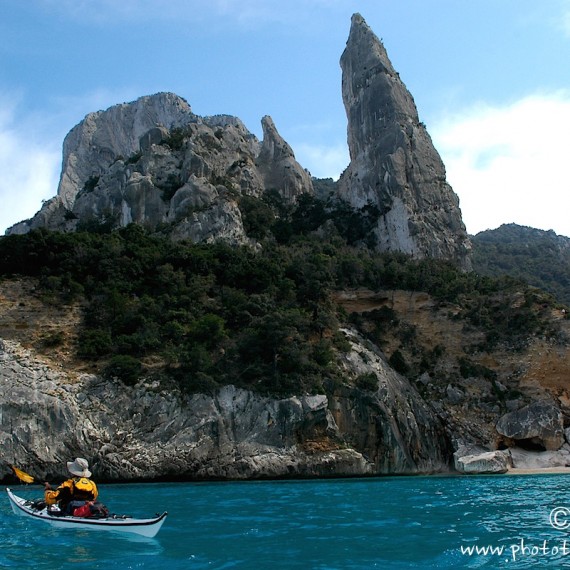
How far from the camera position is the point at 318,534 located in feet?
47.4

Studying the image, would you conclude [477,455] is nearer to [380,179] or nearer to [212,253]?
[212,253]

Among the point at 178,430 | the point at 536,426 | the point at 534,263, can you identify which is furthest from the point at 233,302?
the point at 534,263

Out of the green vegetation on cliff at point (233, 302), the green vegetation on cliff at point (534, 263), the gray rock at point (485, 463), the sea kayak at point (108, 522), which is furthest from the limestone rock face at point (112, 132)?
the sea kayak at point (108, 522)

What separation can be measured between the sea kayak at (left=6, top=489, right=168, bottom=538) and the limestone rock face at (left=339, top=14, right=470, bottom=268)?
4995cm

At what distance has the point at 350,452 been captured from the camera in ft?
111

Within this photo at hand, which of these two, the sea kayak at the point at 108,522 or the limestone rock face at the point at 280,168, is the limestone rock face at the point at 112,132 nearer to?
the limestone rock face at the point at 280,168

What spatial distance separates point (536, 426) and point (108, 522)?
31.5 meters

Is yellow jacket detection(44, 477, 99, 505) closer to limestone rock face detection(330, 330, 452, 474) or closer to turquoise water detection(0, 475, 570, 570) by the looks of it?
turquoise water detection(0, 475, 570, 570)

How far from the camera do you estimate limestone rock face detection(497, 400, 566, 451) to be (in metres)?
38.9

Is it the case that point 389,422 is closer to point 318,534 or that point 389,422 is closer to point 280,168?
Answer: point 318,534

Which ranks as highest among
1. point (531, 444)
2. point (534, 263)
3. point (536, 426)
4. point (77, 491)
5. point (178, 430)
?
point (534, 263)

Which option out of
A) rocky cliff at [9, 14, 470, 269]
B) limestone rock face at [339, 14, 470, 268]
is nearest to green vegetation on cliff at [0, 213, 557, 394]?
rocky cliff at [9, 14, 470, 269]

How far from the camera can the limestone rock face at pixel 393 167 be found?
209 feet

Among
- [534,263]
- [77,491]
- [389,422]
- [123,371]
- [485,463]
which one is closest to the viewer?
[77,491]
